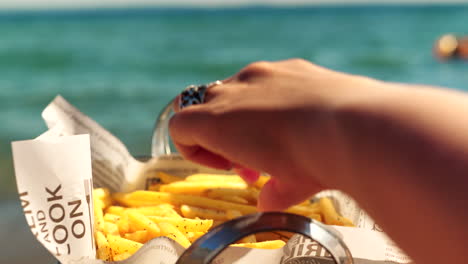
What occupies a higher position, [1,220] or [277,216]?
[277,216]

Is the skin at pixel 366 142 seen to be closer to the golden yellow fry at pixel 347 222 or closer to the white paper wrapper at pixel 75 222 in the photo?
the white paper wrapper at pixel 75 222

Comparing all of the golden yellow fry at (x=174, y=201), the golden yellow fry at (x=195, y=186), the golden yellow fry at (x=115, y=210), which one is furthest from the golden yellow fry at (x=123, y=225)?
the golden yellow fry at (x=195, y=186)

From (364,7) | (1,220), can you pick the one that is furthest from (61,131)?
(364,7)

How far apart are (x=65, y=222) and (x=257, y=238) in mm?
665

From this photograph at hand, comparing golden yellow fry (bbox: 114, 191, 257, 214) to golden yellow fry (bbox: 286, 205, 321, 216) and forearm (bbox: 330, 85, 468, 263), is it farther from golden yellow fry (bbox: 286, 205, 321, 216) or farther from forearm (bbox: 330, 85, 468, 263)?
forearm (bbox: 330, 85, 468, 263)

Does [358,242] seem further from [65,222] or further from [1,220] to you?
[1,220]

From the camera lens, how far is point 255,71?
3.83 feet

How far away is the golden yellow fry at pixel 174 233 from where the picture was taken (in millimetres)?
1664

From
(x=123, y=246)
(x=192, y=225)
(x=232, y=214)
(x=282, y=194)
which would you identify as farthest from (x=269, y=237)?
(x=282, y=194)

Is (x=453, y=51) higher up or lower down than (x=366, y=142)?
lower down

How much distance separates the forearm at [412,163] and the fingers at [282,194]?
29 centimetres

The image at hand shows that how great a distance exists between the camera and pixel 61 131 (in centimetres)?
202

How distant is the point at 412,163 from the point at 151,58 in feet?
57.0

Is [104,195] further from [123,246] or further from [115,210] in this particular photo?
[123,246]
